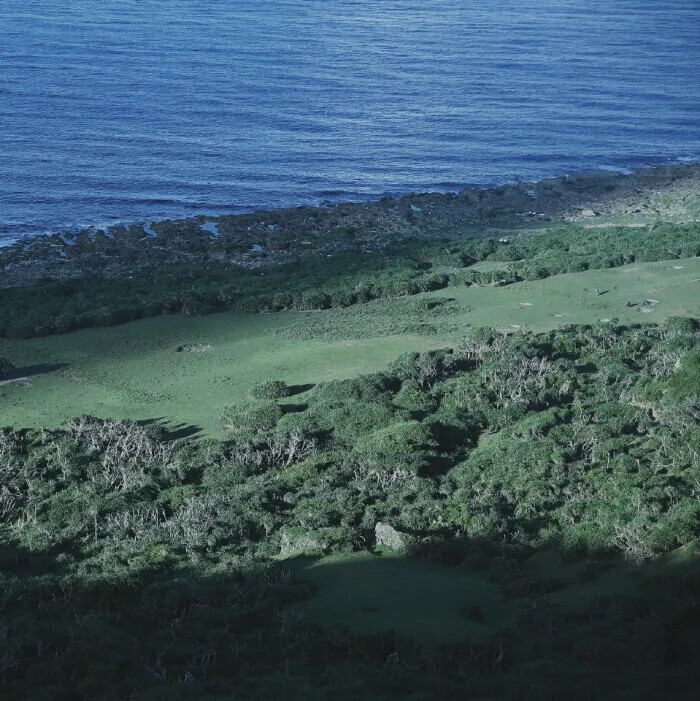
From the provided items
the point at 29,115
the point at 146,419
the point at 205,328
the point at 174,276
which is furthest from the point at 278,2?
the point at 146,419

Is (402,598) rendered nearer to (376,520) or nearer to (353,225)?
(376,520)

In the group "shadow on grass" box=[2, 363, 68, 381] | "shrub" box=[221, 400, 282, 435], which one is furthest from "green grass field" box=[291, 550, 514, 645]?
"shadow on grass" box=[2, 363, 68, 381]

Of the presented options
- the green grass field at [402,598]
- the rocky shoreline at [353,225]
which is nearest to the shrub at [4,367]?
the rocky shoreline at [353,225]

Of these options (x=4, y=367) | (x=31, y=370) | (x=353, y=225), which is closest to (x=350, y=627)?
(x=31, y=370)

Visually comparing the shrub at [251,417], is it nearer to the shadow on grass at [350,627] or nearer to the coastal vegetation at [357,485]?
the coastal vegetation at [357,485]

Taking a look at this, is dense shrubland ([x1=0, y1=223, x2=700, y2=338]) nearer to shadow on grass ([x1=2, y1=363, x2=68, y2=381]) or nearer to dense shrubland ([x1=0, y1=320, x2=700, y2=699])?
shadow on grass ([x1=2, y1=363, x2=68, y2=381])

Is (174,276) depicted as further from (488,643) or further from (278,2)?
(278,2)
